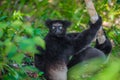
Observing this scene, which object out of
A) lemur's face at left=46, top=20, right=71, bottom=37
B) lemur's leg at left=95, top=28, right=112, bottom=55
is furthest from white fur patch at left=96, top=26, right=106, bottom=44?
lemur's face at left=46, top=20, right=71, bottom=37

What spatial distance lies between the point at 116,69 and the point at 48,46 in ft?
12.0

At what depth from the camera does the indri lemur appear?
5.73 meters

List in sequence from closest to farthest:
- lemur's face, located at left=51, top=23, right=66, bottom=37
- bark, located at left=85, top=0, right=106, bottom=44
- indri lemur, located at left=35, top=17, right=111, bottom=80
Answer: bark, located at left=85, top=0, right=106, bottom=44, indri lemur, located at left=35, top=17, right=111, bottom=80, lemur's face, located at left=51, top=23, right=66, bottom=37

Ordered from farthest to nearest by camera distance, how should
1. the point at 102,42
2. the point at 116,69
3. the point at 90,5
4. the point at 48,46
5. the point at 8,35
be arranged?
the point at 102,42 → the point at 48,46 → the point at 90,5 → the point at 8,35 → the point at 116,69

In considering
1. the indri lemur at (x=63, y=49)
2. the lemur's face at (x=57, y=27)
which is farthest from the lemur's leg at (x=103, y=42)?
the lemur's face at (x=57, y=27)

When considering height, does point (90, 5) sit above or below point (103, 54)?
above

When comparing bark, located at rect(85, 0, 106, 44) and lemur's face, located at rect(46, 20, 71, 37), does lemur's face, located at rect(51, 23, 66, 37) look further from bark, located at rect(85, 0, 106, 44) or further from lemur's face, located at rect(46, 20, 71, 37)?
bark, located at rect(85, 0, 106, 44)

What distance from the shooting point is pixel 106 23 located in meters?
8.68

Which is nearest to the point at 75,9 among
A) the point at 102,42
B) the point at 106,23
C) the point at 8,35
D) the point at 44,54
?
the point at 106,23

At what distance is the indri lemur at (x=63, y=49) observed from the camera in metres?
5.73

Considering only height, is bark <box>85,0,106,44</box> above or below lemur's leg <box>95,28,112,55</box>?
above

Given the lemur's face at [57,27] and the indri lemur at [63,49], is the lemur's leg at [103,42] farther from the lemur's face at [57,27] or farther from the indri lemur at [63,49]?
the lemur's face at [57,27]

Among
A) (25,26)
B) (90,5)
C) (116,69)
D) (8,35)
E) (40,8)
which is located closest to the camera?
(116,69)

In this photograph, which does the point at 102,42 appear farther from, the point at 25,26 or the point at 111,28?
the point at 25,26
